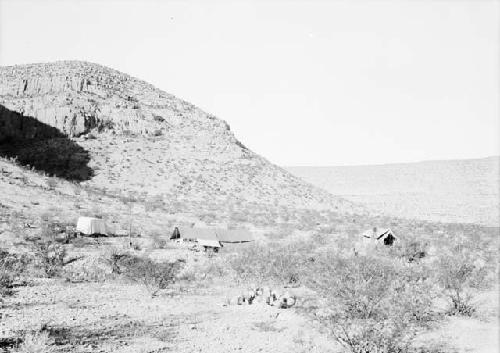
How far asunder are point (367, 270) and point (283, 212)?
103 feet

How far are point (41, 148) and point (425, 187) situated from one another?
7708 centimetres

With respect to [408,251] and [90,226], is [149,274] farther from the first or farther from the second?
[408,251]

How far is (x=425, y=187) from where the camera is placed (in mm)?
93625

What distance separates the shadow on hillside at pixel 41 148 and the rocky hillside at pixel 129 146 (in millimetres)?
111

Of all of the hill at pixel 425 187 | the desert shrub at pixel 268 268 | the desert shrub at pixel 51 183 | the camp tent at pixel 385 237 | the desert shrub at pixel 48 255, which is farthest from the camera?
the hill at pixel 425 187

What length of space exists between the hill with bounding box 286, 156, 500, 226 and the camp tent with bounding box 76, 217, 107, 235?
174 ft

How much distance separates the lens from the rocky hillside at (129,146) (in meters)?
48.8

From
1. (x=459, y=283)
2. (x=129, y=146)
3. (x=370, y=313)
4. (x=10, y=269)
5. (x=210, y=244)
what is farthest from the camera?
(x=129, y=146)

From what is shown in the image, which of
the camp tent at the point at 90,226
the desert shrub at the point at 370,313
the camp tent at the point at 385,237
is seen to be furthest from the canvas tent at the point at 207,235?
the desert shrub at the point at 370,313

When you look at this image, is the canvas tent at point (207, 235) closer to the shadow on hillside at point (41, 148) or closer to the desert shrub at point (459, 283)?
the desert shrub at point (459, 283)

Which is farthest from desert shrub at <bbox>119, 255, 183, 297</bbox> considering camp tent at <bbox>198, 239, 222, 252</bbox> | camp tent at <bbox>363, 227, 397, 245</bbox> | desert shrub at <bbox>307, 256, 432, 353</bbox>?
camp tent at <bbox>363, 227, 397, 245</bbox>

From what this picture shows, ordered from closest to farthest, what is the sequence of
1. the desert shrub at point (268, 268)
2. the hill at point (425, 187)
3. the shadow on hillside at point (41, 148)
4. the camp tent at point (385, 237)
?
the desert shrub at point (268, 268)
the camp tent at point (385, 237)
the shadow on hillside at point (41, 148)
the hill at point (425, 187)

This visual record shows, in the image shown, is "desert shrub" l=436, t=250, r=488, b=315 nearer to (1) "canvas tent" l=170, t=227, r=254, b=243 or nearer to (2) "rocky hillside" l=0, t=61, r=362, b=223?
(1) "canvas tent" l=170, t=227, r=254, b=243

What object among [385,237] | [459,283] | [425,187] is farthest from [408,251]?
[425,187]
